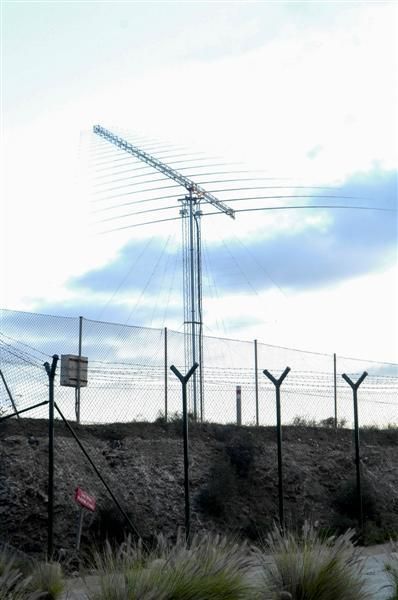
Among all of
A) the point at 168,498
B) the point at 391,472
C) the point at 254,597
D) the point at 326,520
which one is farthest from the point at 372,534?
the point at 254,597

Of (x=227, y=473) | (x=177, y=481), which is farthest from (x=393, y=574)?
(x=227, y=473)

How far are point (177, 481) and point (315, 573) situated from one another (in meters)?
10.6

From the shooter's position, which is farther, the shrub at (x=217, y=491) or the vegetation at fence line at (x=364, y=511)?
the vegetation at fence line at (x=364, y=511)

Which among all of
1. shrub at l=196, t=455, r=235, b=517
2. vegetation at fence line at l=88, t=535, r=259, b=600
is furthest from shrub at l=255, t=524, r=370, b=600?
shrub at l=196, t=455, r=235, b=517

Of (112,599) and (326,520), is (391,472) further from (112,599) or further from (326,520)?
(112,599)

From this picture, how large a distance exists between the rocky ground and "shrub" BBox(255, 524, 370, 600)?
6586 millimetres

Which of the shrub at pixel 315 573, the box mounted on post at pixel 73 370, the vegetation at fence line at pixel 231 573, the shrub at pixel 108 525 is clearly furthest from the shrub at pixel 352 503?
the shrub at pixel 315 573

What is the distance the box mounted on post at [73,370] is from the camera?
21.2 metres

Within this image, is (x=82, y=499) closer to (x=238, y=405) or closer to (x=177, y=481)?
(x=177, y=481)

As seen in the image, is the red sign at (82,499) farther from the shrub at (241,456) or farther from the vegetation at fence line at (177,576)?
the shrub at (241,456)

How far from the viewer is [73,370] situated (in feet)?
69.7

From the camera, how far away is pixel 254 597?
9.95 meters

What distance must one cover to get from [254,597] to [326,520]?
1256 centimetres

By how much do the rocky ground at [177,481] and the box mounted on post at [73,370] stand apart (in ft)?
3.27
